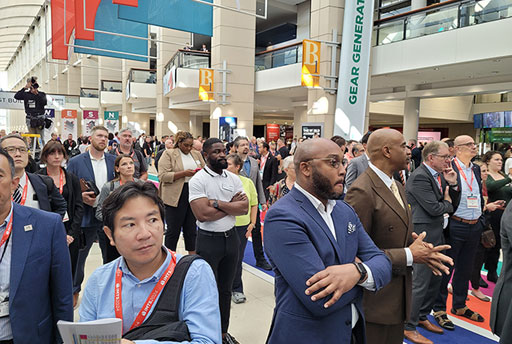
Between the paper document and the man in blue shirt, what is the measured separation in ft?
1.01

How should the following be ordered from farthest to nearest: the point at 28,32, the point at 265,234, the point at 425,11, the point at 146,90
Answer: the point at 28,32, the point at 146,90, the point at 425,11, the point at 265,234

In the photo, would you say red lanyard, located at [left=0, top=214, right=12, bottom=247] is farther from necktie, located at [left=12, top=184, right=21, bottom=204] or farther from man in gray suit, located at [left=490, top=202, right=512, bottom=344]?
man in gray suit, located at [left=490, top=202, right=512, bottom=344]

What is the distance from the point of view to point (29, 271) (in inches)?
68.2

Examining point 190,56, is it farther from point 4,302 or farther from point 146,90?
point 4,302

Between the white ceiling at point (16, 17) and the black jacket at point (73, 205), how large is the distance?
125 ft

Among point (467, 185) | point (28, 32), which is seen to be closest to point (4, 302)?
point (467, 185)

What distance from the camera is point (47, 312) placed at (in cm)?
→ 187

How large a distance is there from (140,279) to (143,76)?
26481 mm

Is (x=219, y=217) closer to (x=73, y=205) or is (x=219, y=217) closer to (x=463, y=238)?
(x=73, y=205)

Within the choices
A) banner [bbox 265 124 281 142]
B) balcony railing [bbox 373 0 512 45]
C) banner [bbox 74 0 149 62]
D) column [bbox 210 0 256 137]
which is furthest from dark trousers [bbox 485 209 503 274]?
banner [bbox 265 124 281 142]

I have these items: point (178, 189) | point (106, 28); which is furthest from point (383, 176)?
point (106, 28)

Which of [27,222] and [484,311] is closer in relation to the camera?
[27,222]

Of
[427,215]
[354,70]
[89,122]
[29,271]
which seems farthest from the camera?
[89,122]

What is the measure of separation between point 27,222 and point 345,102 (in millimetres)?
11848
